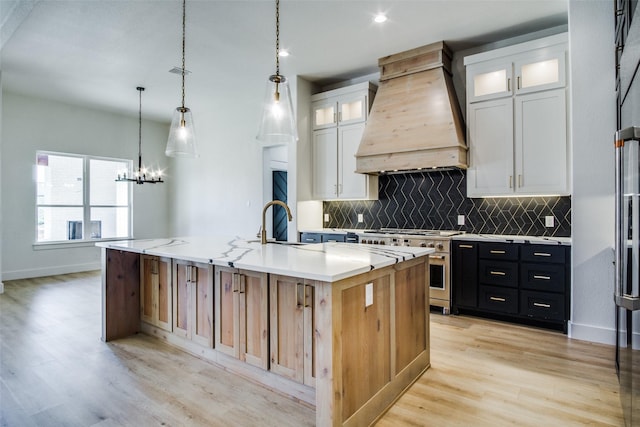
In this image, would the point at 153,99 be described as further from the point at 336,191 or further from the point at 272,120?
the point at 272,120

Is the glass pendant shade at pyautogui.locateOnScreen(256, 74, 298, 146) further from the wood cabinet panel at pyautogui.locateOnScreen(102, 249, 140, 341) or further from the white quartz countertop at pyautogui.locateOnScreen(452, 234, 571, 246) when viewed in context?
the white quartz countertop at pyautogui.locateOnScreen(452, 234, 571, 246)

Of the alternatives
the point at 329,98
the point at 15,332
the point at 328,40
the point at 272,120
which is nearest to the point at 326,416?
the point at 272,120

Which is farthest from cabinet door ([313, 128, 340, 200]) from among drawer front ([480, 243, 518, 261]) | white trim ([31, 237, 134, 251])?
white trim ([31, 237, 134, 251])

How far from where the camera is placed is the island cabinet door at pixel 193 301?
2.78 m

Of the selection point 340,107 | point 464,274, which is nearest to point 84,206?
point 340,107

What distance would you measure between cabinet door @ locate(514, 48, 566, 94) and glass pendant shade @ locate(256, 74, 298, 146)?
2.71 metres

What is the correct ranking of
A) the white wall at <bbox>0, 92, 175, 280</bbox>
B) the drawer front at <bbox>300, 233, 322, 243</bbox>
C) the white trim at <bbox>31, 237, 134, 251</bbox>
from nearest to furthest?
1. the drawer front at <bbox>300, 233, 322, 243</bbox>
2. the white wall at <bbox>0, 92, 175, 280</bbox>
3. the white trim at <bbox>31, 237, 134, 251</bbox>

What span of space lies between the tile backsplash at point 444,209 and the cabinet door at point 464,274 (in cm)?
57

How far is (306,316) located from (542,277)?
8.60 feet

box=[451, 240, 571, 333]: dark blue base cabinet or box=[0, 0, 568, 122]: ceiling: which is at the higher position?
box=[0, 0, 568, 122]: ceiling

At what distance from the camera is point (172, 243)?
316cm

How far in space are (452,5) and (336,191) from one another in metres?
2.66

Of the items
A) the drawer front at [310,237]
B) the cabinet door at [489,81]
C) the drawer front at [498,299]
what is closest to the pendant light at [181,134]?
the drawer front at [310,237]

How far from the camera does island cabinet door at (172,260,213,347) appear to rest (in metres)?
2.78
